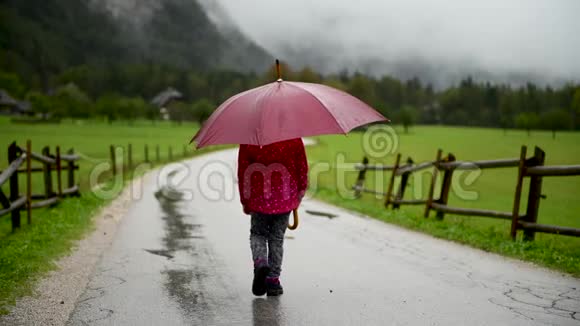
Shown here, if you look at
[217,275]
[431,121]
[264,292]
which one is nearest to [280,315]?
[264,292]

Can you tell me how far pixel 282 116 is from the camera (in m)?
4.91

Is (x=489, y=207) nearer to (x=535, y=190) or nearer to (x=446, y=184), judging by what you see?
(x=446, y=184)

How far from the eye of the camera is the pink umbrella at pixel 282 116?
480 centimetres

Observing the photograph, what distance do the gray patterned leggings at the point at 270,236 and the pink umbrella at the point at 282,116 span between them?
106 centimetres

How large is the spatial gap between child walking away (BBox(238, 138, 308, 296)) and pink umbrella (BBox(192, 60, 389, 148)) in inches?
15.7

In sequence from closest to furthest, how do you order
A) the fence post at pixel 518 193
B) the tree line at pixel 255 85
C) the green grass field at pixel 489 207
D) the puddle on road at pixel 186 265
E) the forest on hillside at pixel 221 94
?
1. the puddle on road at pixel 186 265
2. the green grass field at pixel 489 207
3. the fence post at pixel 518 193
4. the tree line at pixel 255 85
5. the forest on hillside at pixel 221 94

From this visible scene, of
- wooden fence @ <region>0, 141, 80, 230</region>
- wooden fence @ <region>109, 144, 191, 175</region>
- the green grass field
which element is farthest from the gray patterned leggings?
wooden fence @ <region>109, 144, 191, 175</region>

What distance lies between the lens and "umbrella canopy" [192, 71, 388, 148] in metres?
4.80

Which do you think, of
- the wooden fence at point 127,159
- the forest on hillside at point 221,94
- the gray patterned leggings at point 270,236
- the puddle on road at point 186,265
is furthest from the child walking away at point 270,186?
the forest on hillside at point 221,94

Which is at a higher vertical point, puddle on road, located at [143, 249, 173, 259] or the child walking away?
the child walking away

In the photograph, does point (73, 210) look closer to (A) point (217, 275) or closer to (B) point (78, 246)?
(B) point (78, 246)

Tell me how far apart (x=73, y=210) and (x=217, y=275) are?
7.79 meters

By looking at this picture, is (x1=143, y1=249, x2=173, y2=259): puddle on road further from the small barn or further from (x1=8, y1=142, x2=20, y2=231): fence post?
the small barn

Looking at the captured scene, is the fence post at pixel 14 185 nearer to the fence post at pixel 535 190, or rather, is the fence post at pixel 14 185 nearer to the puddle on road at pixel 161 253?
the puddle on road at pixel 161 253
